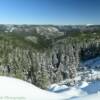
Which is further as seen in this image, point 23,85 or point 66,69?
point 66,69

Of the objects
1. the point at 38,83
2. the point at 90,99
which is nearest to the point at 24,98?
the point at 90,99

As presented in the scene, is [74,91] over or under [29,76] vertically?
over

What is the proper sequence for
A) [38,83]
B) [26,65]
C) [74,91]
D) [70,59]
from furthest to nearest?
[70,59] < [26,65] < [38,83] < [74,91]

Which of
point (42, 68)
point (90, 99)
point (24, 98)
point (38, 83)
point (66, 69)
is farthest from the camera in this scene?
point (66, 69)

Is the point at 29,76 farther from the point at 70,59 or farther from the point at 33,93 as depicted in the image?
the point at 33,93

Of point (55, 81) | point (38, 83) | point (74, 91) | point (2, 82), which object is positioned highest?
point (2, 82)

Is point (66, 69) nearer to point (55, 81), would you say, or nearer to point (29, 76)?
point (55, 81)

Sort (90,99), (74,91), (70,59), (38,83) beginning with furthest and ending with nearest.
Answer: (70,59) → (38,83) → (74,91) → (90,99)

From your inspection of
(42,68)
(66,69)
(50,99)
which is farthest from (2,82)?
(66,69)

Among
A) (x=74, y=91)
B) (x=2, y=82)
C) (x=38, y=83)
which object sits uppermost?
(x=2, y=82)
